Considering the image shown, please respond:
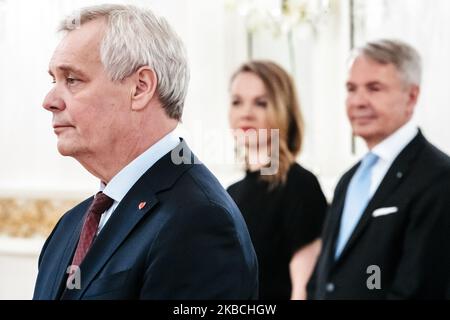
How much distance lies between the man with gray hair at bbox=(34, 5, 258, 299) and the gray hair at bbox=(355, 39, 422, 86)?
1400 millimetres

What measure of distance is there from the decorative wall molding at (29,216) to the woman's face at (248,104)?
1741 millimetres

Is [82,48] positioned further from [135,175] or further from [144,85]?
[135,175]

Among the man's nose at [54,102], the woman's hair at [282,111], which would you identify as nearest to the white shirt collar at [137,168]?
the man's nose at [54,102]

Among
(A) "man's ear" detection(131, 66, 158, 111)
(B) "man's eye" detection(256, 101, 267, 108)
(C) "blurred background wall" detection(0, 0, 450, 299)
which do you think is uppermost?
(C) "blurred background wall" detection(0, 0, 450, 299)

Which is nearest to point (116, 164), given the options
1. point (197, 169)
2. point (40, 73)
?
point (197, 169)

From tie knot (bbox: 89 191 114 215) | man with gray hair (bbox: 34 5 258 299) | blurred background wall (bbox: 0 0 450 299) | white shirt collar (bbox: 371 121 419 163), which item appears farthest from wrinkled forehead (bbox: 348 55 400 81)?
tie knot (bbox: 89 191 114 215)

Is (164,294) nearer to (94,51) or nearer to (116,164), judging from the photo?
(116,164)

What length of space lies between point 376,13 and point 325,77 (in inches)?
15.4

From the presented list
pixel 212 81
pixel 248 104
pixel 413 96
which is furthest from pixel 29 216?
pixel 413 96

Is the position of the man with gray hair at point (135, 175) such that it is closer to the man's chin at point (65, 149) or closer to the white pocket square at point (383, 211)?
the man's chin at point (65, 149)

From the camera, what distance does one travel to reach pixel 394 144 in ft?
8.42

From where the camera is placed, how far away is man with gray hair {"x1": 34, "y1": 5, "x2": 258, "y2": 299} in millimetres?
1265

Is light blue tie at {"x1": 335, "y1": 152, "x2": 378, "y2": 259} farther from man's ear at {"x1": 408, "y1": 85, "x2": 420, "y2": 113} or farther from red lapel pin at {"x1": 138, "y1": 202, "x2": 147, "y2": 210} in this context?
red lapel pin at {"x1": 138, "y1": 202, "x2": 147, "y2": 210}

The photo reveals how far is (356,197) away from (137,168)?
1321 millimetres
